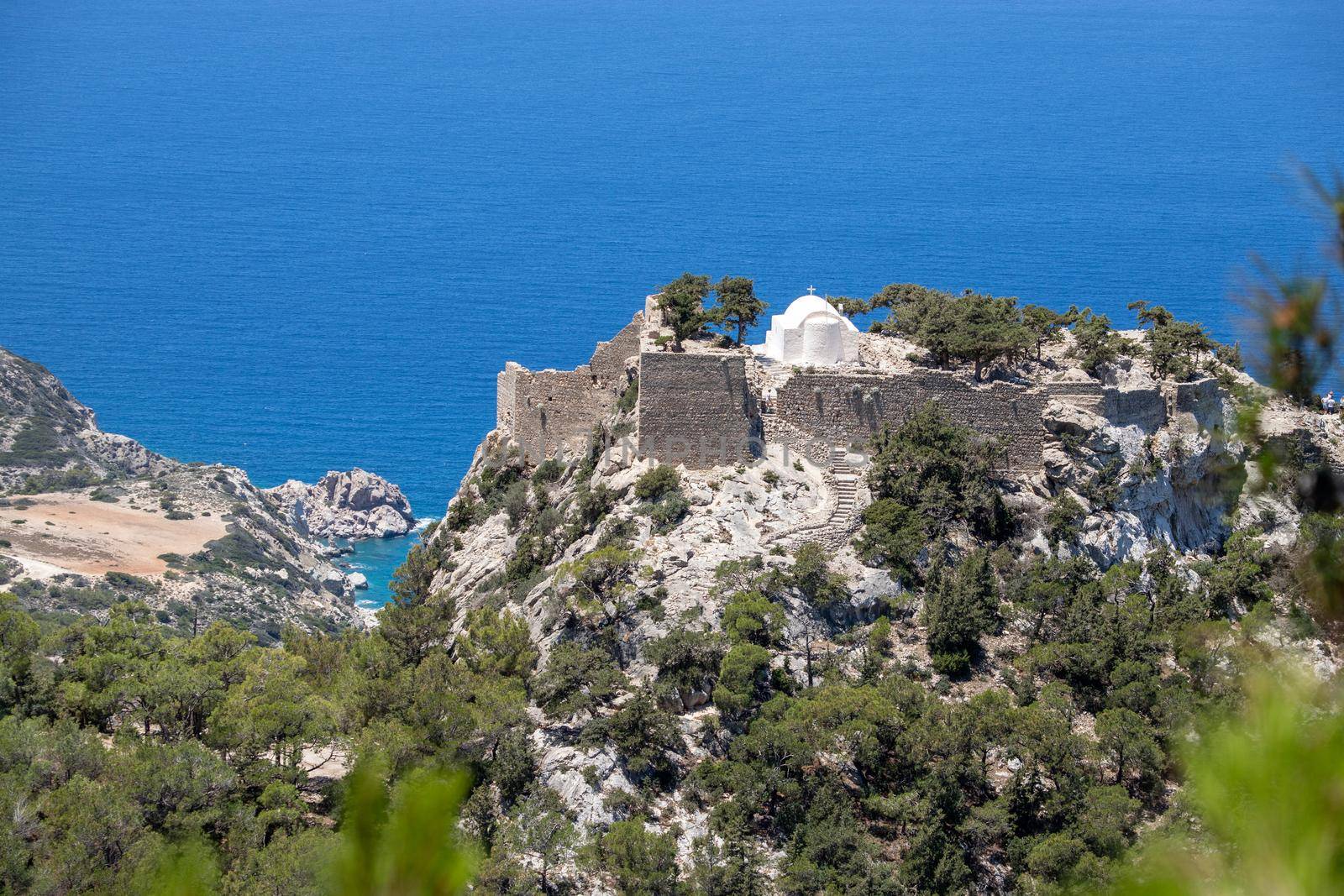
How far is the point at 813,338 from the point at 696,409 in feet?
13.4

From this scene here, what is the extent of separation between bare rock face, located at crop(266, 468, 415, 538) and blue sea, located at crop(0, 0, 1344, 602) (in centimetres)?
198

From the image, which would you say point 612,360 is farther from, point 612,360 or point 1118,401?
point 1118,401

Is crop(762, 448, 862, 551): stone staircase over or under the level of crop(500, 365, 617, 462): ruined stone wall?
under

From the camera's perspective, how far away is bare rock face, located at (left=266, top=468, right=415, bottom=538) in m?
88.4

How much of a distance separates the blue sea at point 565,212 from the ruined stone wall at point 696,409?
147 feet

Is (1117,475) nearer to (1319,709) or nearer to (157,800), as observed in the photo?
(157,800)

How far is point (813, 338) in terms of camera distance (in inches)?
1622

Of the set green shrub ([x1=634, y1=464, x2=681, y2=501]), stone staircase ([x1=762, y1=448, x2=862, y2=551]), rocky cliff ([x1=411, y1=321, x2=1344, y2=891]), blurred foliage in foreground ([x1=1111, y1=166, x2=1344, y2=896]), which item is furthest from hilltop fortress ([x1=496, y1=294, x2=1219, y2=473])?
blurred foliage in foreground ([x1=1111, y1=166, x2=1344, y2=896])

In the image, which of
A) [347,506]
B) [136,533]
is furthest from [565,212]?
[136,533]

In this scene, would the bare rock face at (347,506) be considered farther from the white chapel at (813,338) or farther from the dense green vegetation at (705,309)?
the white chapel at (813,338)

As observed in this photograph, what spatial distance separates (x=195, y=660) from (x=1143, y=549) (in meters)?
22.4

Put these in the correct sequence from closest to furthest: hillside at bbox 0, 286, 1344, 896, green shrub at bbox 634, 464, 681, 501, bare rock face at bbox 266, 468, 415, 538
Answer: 1. hillside at bbox 0, 286, 1344, 896
2. green shrub at bbox 634, 464, 681, 501
3. bare rock face at bbox 266, 468, 415, 538

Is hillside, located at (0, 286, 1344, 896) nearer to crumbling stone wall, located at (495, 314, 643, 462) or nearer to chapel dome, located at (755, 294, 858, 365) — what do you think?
crumbling stone wall, located at (495, 314, 643, 462)

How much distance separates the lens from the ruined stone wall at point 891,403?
3947cm
